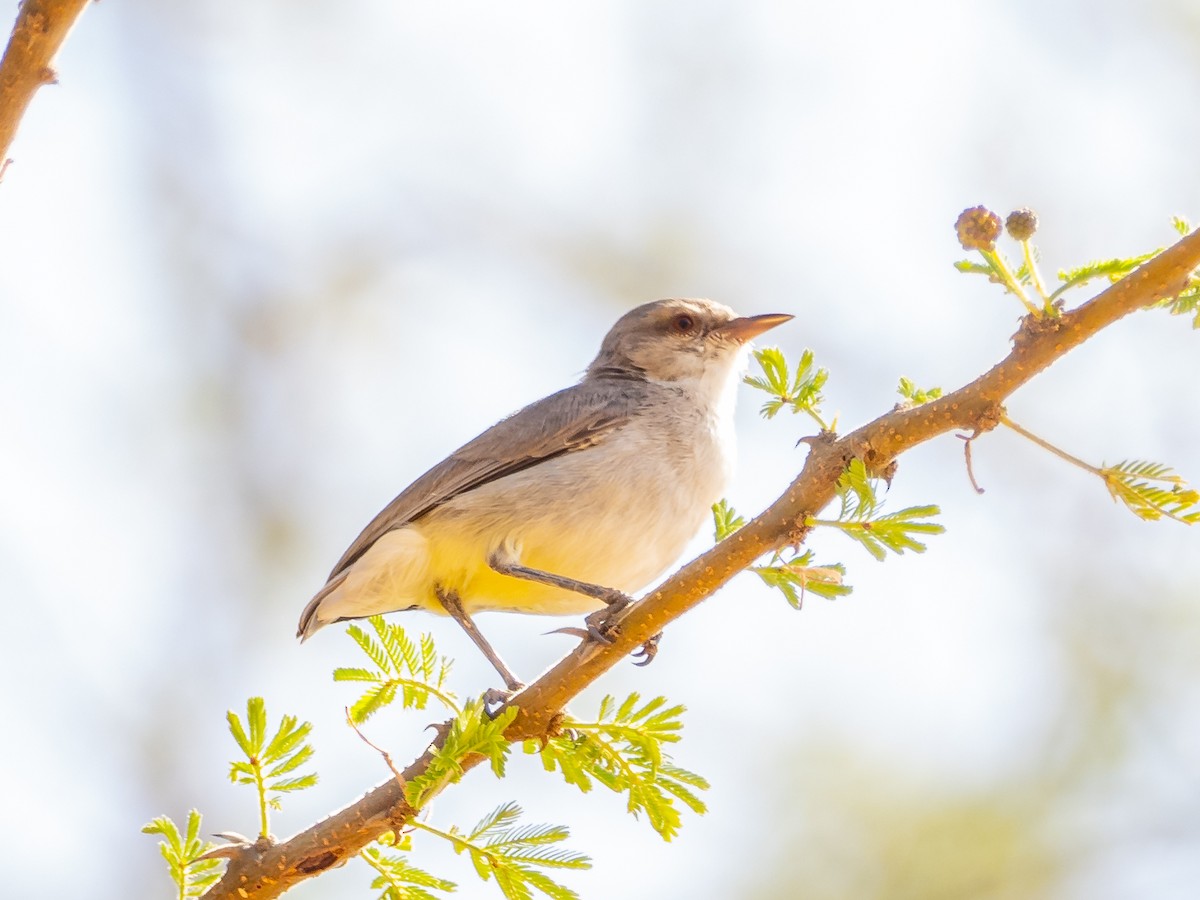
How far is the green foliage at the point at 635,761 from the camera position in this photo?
3244 millimetres

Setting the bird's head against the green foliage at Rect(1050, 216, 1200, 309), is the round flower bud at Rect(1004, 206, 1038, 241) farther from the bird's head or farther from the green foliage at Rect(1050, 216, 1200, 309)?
the bird's head

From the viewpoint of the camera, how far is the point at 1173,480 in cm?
299

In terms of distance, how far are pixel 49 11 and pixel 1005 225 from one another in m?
2.12

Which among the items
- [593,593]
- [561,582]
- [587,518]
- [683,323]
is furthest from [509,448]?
[593,593]

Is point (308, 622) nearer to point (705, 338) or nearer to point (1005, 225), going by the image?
point (705, 338)

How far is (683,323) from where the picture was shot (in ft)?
22.2

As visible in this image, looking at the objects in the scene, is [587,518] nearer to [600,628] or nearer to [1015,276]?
[600,628]

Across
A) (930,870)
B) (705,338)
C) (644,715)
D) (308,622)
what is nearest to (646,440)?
(705,338)

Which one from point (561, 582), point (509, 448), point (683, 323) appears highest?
point (683, 323)

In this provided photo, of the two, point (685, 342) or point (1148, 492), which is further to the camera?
point (685, 342)

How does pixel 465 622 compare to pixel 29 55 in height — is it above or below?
above

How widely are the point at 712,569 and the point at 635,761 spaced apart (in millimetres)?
557

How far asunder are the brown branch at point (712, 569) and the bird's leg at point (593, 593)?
54 mm

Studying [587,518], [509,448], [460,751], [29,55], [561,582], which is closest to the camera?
[29,55]
